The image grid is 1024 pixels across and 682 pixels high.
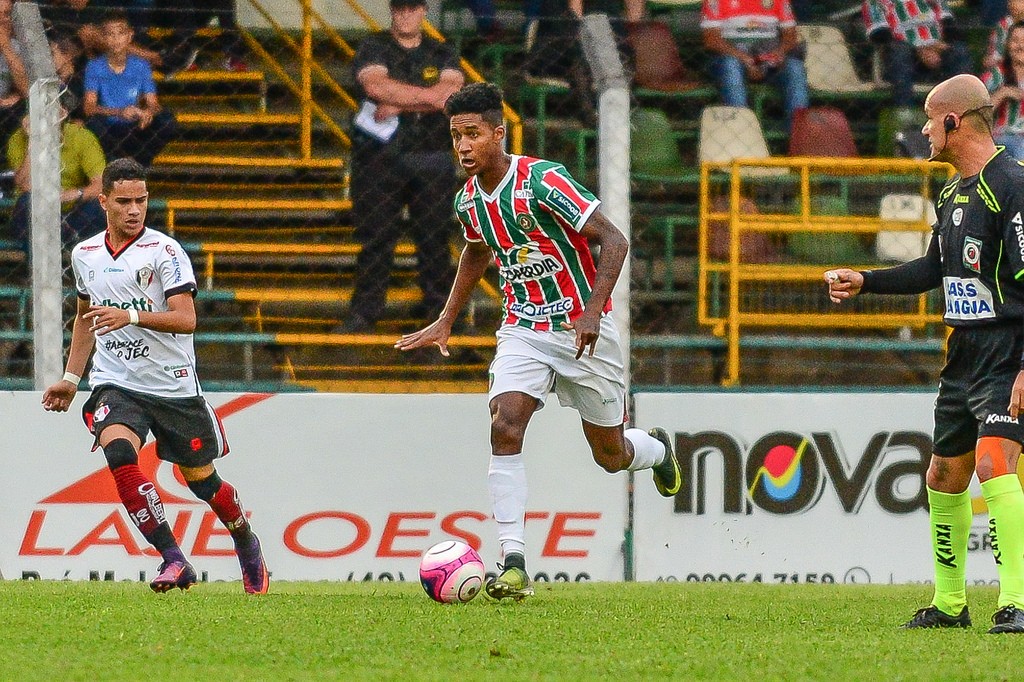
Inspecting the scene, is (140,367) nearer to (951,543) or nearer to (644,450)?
(644,450)

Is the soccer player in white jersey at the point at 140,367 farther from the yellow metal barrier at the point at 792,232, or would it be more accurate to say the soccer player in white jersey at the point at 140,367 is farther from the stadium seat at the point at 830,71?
the stadium seat at the point at 830,71

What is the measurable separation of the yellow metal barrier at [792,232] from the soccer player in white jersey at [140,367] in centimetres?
407

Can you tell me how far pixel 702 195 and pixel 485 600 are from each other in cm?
494

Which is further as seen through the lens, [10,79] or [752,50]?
[752,50]

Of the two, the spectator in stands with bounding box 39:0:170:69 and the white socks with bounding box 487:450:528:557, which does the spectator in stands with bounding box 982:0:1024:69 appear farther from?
the white socks with bounding box 487:450:528:557

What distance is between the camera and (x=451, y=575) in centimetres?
627

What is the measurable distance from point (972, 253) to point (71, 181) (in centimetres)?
630

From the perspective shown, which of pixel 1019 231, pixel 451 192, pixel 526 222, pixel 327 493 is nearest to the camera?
pixel 1019 231

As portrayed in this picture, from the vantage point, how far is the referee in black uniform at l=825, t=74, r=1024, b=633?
544 cm

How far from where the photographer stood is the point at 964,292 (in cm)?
558

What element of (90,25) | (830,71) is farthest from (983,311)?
(830,71)

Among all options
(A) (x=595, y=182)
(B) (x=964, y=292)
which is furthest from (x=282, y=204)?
(B) (x=964, y=292)

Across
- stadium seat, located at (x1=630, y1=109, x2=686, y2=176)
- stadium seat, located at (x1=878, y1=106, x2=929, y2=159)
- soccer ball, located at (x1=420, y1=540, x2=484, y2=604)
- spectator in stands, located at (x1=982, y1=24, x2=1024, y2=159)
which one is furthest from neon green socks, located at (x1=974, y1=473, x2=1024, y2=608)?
stadium seat, located at (x1=878, y1=106, x2=929, y2=159)

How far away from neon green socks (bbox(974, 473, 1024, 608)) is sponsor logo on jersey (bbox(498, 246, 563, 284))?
2.14 metres
